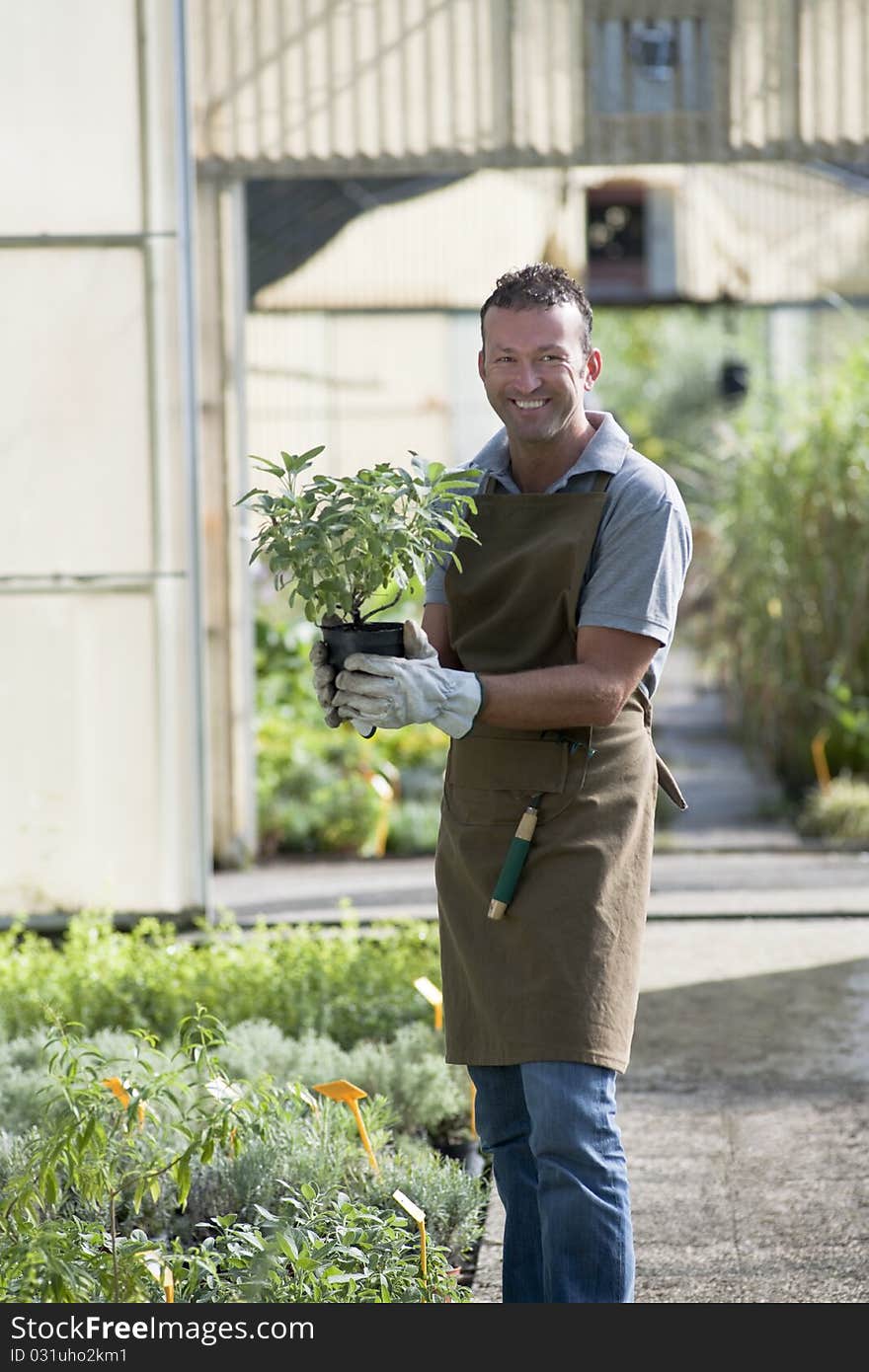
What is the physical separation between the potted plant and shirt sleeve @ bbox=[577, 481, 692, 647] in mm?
186

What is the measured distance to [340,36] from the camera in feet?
22.3

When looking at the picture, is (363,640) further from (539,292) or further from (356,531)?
(539,292)

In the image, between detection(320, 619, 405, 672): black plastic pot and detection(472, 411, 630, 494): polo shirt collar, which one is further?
detection(472, 411, 630, 494): polo shirt collar

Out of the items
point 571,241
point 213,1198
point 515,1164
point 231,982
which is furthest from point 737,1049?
point 571,241

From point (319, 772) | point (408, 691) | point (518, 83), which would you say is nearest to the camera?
point (408, 691)

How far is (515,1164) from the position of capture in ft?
8.71

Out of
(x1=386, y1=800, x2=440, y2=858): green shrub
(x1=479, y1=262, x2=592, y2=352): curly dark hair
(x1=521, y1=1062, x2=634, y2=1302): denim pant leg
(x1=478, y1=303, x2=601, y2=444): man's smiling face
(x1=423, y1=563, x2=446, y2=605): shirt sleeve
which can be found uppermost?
(x1=479, y1=262, x2=592, y2=352): curly dark hair

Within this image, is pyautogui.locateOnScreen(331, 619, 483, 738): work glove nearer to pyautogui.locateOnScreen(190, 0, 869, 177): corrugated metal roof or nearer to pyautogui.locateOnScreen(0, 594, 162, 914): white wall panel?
pyautogui.locateOnScreen(0, 594, 162, 914): white wall panel

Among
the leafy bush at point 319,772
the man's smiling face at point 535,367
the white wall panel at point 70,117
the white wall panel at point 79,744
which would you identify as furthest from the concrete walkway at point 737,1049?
the white wall panel at point 70,117

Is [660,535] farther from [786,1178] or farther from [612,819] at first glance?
[786,1178]

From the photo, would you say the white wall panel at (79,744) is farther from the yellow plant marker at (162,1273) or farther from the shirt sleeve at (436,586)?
the yellow plant marker at (162,1273)

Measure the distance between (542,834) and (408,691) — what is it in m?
0.31

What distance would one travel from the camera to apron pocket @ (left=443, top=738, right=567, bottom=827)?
255 centimetres

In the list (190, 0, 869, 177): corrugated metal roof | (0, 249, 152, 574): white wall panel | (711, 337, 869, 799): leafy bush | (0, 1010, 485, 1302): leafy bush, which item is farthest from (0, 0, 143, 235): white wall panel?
(711, 337, 869, 799): leafy bush
